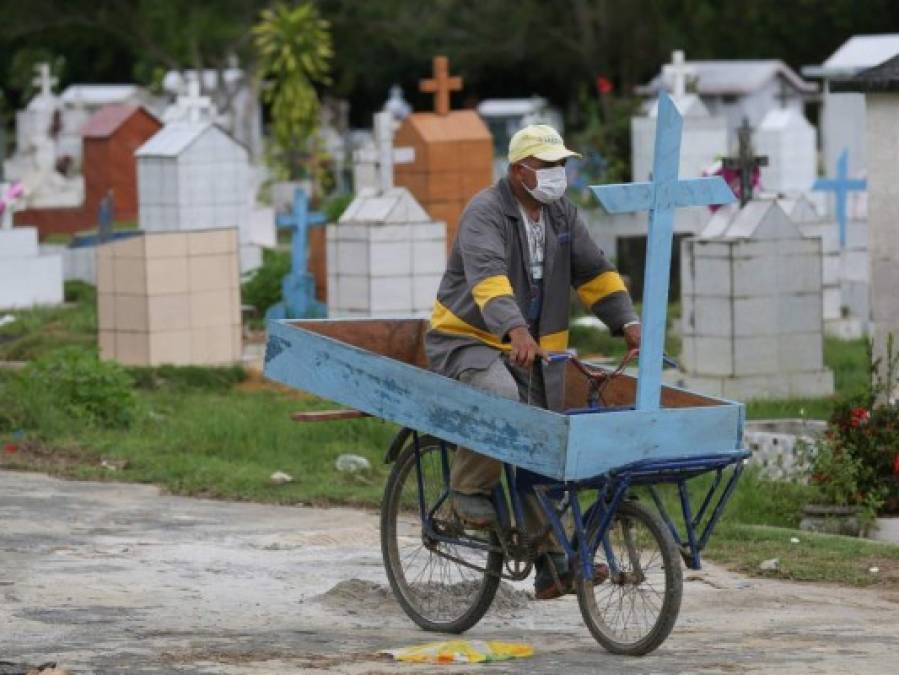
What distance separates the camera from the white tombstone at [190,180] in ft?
62.5

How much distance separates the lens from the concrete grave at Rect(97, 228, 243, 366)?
1505cm

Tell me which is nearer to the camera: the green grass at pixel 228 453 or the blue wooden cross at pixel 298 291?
the green grass at pixel 228 453

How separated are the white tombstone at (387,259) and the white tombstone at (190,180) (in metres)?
3.07

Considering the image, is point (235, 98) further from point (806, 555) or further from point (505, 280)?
point (505, 280)

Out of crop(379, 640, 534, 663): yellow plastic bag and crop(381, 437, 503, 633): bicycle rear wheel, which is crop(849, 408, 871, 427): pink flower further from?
crop(379, 640, 534, 663): yellow plastic bag

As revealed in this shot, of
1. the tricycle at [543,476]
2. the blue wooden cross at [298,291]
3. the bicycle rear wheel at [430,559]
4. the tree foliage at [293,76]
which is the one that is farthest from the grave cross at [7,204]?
the bicycle rear wheel at [430,559]

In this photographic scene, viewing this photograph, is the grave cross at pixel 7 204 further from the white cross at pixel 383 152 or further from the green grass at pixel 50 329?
the white cross at pixel 383 152

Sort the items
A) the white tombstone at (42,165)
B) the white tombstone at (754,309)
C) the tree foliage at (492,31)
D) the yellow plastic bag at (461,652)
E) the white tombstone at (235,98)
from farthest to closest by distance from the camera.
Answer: the tree foliage at (492,31), the white tombstone at (235,98), the white tombstone at (42,165), the white tombstone at (754,309), the yellow plastic bag at (461,652)

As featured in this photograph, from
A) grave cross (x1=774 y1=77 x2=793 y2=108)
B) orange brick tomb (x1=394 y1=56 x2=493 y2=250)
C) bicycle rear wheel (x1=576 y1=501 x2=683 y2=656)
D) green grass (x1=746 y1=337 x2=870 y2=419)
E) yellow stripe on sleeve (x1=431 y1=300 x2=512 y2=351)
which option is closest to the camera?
bicycle rear wheel (x1=576 y1=501 x2=683 y2=656)

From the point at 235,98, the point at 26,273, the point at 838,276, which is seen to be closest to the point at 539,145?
the point at 838,276

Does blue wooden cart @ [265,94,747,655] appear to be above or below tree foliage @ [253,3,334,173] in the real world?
below

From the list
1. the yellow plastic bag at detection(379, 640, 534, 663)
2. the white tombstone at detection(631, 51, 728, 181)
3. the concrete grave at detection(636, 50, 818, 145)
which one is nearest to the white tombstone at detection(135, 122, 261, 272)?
the white tombstone at detection(631, 51, 728, 181)

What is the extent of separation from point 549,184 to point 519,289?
14.9 inches

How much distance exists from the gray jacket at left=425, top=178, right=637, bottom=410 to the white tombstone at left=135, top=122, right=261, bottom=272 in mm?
11753
